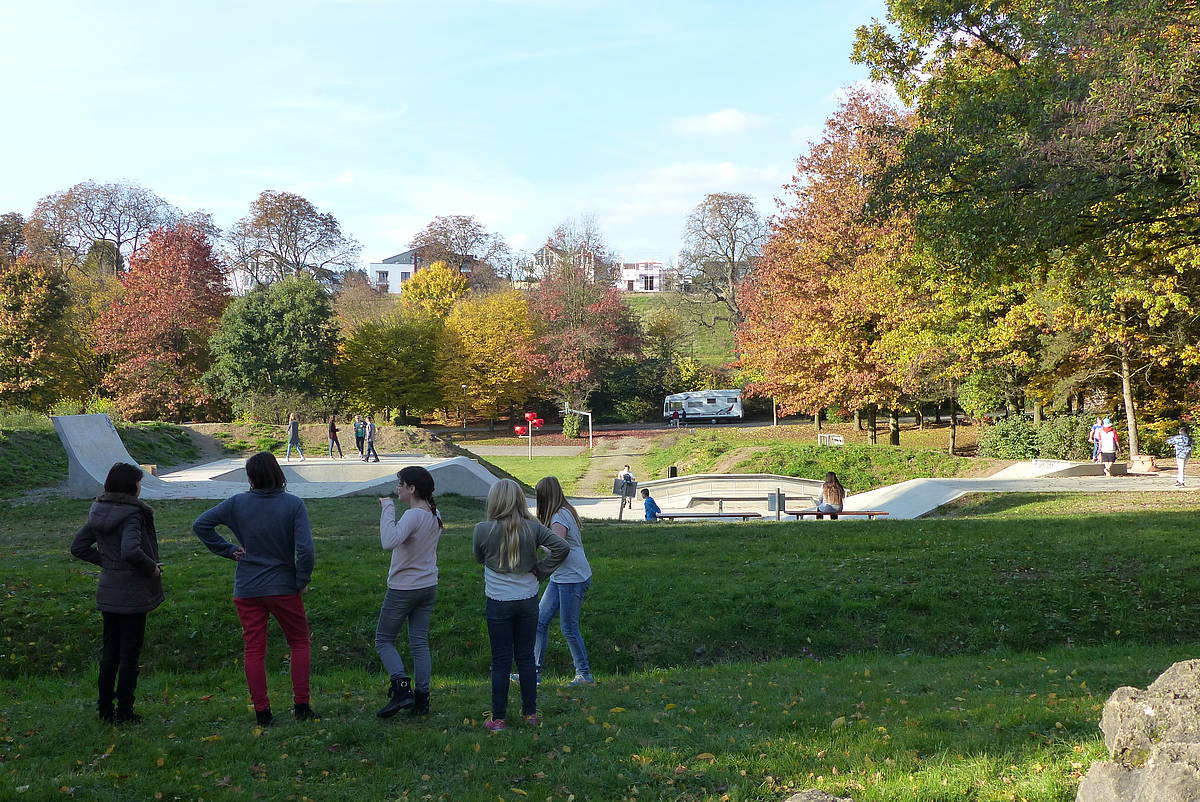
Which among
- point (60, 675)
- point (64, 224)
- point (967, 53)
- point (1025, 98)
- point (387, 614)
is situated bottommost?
point (60, 675)

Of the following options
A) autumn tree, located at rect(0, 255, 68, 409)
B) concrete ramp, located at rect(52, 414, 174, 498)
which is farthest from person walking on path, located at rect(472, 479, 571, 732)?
autumn tree, located at rect(0, 255, 68, 409)

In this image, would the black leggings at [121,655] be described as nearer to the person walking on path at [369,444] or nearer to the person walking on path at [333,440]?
the person walking on path at [369,444]

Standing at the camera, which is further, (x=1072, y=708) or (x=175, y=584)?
(x=175, y=584)

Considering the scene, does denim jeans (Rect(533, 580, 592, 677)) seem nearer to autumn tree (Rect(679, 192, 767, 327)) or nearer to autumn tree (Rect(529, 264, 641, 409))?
autumn tree (Rect(529, 264, 641, 409))

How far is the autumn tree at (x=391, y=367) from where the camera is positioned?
48.5m

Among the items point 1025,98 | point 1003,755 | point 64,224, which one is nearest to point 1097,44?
point 1025,98

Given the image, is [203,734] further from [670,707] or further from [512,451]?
[512,451]

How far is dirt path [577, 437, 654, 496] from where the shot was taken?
30497mm

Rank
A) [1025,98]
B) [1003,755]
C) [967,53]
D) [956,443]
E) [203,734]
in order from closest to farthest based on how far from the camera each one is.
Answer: [1003,755]
[203,734]
[1025,98]
[967,53]
[956,443]

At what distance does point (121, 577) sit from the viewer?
17.9ft

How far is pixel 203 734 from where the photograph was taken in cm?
532

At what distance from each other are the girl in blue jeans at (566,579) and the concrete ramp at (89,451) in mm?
13741

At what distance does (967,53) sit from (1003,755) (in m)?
15.0

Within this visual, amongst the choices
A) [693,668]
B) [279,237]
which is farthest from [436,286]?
[693,668]
